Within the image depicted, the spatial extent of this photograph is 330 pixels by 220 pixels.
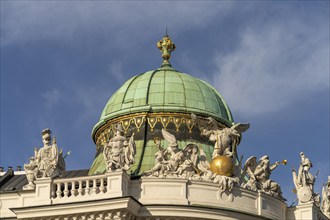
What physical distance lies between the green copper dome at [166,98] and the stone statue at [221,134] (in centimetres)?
195

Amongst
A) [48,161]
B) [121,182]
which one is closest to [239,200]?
[121,182]

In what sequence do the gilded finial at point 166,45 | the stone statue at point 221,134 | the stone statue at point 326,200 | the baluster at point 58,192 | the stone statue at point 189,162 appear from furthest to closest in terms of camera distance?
the gilded finial at point 166,45, the stone statue at point 326,200, the stone statue at point 221,134, the stone statue at point 189,162, the baluster at point 58,192

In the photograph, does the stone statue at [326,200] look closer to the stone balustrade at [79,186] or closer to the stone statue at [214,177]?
the stone statue at [214,177]

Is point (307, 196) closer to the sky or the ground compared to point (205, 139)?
closer to the ground

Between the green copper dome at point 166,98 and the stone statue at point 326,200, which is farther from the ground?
the green copper dome at point 166,98

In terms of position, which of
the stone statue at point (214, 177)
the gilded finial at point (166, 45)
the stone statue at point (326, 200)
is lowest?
the stone statue at point (214, 177)

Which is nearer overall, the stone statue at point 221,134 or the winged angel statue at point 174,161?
the winged angel statue at point 174,161

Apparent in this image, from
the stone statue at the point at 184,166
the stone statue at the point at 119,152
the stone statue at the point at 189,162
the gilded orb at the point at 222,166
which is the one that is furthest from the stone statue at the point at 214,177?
the stone statue at the point at 119,152

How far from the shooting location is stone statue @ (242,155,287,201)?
50.8 metres

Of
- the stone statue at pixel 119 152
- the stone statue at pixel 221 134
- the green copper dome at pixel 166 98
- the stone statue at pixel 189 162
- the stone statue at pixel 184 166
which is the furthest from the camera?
the green copper dome at pixel 166 98

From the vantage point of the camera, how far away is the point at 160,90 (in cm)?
5491

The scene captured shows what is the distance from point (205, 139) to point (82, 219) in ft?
29.7

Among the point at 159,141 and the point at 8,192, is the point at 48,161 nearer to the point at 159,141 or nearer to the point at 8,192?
the point at 8,192

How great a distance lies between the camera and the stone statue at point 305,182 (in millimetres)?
51281
